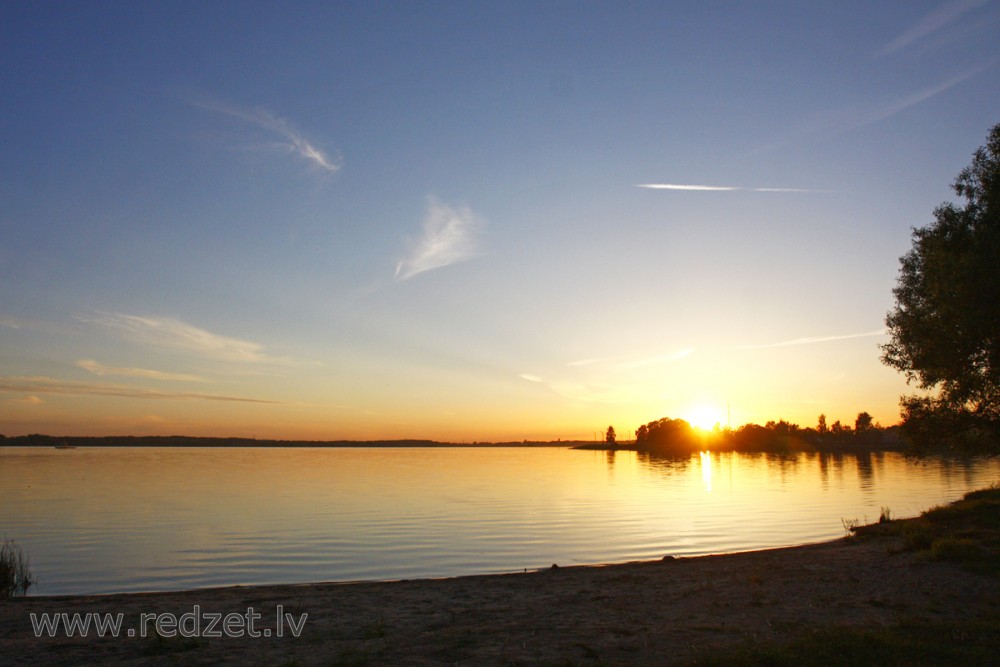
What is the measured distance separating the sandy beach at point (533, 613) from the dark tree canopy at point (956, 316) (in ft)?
29.6

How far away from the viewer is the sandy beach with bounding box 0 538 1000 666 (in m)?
13.0

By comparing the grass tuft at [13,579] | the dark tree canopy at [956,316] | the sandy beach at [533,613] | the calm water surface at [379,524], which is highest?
the dark tree canopy at [956,316]

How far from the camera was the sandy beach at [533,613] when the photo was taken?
1304 cm

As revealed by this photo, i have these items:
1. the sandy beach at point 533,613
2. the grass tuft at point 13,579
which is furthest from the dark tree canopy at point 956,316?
the grass tuft at point 13,579

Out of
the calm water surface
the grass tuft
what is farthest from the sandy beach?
the calm water surface

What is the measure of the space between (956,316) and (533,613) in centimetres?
2057

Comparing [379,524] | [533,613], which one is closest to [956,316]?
[533,613]

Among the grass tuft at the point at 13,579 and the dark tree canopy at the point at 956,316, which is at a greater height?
the dark tree canopy at the point at 956,316

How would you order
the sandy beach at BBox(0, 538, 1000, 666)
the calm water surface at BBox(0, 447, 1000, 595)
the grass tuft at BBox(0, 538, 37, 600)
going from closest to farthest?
1. the sandy beach at BBox(0, 538, 1000, 666)
2. the grass tuft at BBox(0, 538, 37, 600)
3. the calm water surface at BBox(0, 447, 1000, 595)

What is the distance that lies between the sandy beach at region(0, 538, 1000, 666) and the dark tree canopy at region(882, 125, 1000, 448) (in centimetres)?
902

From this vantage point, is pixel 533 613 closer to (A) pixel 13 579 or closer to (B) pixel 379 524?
(A) pixel 13 579

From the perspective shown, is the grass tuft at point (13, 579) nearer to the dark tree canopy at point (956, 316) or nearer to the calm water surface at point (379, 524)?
the calm water surface at point (379, 524)

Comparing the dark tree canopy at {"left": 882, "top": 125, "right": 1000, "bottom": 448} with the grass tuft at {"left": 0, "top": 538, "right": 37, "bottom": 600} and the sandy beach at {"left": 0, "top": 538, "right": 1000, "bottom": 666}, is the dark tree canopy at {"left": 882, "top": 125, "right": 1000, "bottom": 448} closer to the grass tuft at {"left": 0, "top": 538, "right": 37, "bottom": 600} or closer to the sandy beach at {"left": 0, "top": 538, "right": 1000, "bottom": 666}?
the sandy beach at {"left": 0, "top": 538, "right": 1000, "bottom": 666}

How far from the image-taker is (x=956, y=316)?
25.3 m
